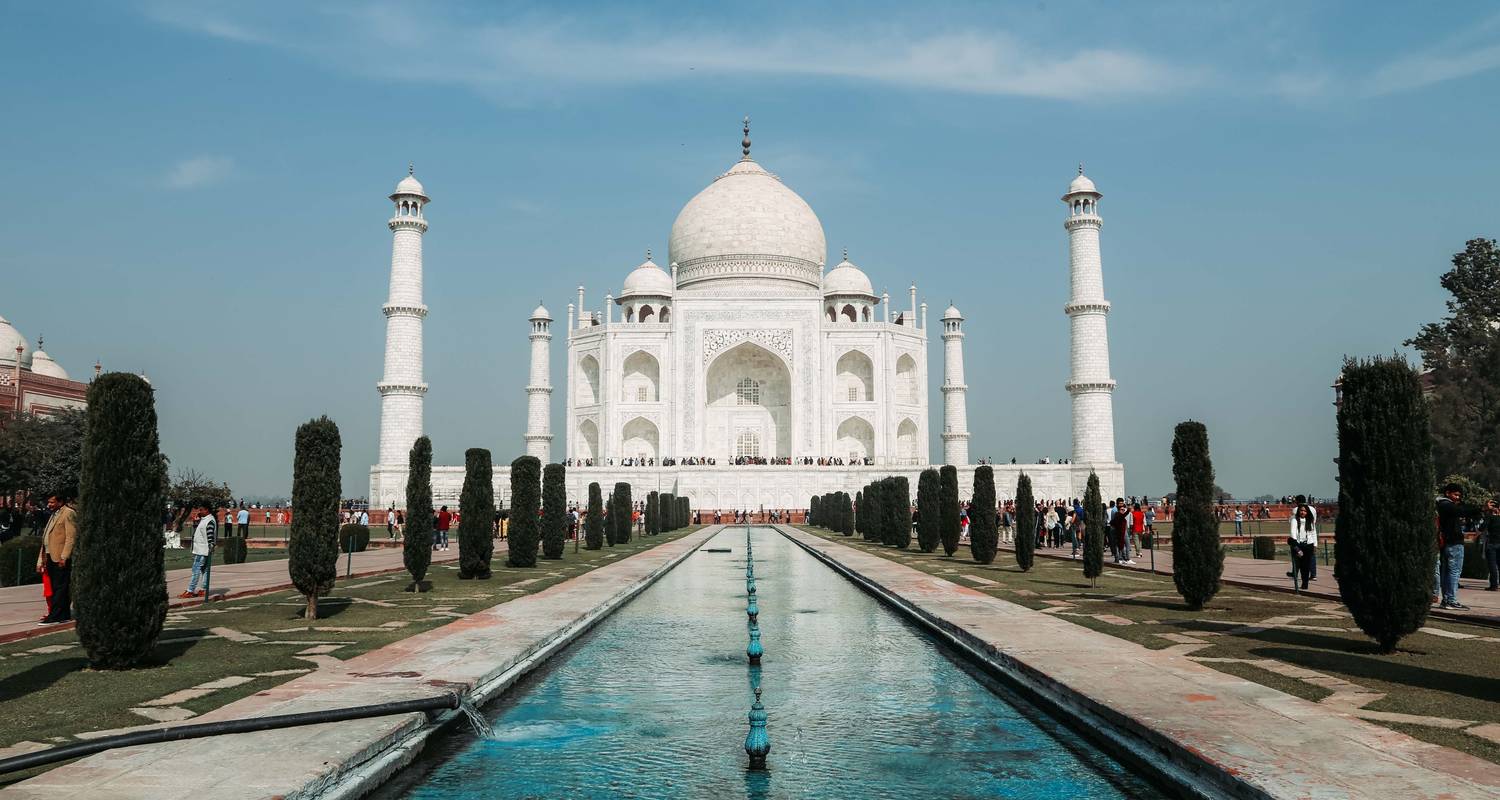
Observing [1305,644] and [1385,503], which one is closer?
[1385,503]

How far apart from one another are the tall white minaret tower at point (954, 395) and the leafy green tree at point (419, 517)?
3648 cm

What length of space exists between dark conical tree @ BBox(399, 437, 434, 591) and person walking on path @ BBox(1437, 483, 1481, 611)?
10656mm

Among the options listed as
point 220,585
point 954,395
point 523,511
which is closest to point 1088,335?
point 954,395

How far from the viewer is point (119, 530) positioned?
716 centimetres

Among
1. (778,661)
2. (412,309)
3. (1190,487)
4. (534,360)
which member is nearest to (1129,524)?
(1190,487)

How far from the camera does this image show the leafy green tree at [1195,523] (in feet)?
33.8

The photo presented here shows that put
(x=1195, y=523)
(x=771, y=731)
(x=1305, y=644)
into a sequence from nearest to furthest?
(x=771, y=731), (x=1305, y=644), (x=1195, y=523)

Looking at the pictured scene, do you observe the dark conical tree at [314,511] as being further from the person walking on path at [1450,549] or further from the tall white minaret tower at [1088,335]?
the tall white minaret tower at [1088,335]

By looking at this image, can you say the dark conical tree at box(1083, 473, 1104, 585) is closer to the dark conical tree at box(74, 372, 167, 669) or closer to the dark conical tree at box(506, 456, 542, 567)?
the dark conical tree at box(506, 456, 542, 567)

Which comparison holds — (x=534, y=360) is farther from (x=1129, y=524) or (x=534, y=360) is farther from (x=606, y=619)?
(x=606, y=619)

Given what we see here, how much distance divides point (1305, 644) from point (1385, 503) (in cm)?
119

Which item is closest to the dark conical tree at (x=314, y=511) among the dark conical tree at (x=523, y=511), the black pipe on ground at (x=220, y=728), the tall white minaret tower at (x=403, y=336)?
the black pipe on ground at (x=220, y=728)

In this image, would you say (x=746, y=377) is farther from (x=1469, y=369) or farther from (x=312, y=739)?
(x=312, y=739)

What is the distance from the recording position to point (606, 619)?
1027 centimetres
